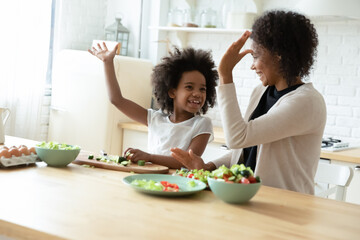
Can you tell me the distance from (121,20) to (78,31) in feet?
1.50

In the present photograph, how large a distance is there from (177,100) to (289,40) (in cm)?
73

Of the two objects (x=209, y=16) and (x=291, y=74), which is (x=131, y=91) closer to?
(x=209, y=16)

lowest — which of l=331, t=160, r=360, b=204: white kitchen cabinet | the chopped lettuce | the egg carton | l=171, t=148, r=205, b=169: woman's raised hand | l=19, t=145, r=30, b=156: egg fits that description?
l=331, t=160, r=360, b=204: white kitchen cabinet

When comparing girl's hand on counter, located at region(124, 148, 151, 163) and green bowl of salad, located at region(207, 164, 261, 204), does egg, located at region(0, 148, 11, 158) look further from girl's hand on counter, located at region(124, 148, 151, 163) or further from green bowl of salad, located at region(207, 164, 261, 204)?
green bowl of salad, located at region(207, 164, 261, 204)

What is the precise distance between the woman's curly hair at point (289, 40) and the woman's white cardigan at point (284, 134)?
102 millimetres

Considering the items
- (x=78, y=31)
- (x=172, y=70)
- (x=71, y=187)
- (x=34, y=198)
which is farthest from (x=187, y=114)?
(x=78, y=31)

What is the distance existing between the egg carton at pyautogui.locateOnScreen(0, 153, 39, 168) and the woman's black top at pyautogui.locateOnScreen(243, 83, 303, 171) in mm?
873

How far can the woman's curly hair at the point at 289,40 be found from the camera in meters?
2.08

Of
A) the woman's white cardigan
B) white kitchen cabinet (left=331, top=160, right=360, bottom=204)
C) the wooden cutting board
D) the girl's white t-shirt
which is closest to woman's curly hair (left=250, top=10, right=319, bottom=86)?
the woman's white cardigan

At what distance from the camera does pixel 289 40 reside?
209 centimetres

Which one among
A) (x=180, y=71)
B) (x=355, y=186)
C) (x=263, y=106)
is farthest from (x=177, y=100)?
(x=355, y=186)

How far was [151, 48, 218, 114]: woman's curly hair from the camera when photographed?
2631 millimetres

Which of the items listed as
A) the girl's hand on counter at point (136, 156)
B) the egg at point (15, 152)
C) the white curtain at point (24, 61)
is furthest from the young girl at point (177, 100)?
the white curtain at point (24, 61)

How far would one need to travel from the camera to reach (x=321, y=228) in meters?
1.36
